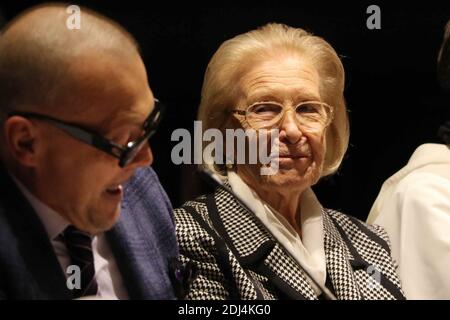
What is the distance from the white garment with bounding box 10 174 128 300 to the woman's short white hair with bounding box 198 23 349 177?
1.88 feet

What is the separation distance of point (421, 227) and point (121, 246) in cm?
93

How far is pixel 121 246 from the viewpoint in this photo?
1.72 m

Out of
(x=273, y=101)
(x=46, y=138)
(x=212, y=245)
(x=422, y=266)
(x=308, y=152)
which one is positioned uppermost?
(x=46, y=138)

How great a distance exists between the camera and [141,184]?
1.86 metres

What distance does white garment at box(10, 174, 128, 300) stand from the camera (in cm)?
154

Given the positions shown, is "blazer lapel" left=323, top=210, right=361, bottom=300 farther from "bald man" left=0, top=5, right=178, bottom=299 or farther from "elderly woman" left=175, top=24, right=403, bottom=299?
"bald man" left=0, top=5, right=178, bottom=299

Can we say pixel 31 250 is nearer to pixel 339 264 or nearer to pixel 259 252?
pixel 259 252

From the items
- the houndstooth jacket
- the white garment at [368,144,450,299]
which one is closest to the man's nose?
the houndstooth jacket

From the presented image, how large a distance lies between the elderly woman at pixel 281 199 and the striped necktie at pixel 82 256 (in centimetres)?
40
